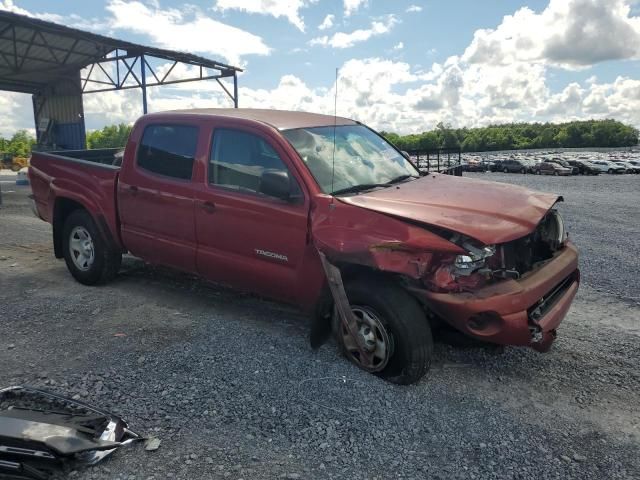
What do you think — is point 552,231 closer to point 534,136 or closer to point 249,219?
point 249,219

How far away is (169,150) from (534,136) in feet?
449

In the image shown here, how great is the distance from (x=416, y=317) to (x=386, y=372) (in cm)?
46

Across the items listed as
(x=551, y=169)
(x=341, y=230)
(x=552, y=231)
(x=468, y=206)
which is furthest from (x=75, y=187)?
Result: (x=551, y=169)

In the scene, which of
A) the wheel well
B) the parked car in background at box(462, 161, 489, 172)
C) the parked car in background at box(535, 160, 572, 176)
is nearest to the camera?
the wheel well

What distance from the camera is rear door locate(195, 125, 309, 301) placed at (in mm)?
3764

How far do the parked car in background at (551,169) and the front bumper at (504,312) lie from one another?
1574 inches

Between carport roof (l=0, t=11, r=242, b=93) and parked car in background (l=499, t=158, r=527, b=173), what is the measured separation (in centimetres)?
3240

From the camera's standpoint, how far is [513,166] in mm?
44688

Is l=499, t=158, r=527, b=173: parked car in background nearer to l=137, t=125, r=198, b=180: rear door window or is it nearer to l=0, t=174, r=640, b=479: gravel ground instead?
l=0, t=174, r=640, b=479: gravel ground

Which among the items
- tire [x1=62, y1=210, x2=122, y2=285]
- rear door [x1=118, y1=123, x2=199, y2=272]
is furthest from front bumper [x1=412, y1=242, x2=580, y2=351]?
tire [x1=62, y1=210, x2=122, y2=285]

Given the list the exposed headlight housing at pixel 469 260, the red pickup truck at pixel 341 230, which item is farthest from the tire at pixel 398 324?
the exposed headlight housing at pixel 469 260

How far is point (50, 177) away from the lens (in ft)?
19.1

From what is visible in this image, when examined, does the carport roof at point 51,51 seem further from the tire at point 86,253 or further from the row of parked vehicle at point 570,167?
the row of parked vehicle at point 570,167

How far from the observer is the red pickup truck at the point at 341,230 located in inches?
124
